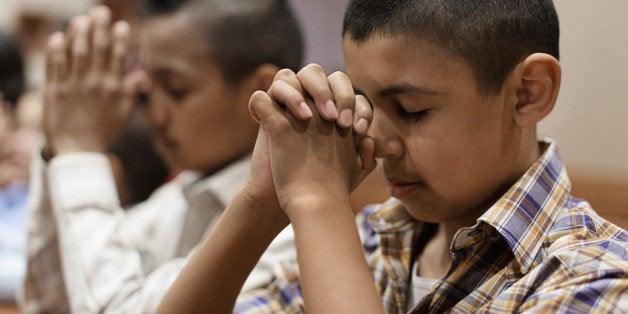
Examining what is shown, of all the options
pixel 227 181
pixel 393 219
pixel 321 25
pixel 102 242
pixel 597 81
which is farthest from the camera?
pixel 321 25

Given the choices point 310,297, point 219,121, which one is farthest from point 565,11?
point 310,297

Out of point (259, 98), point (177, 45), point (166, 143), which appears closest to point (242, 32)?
point (177, 45)

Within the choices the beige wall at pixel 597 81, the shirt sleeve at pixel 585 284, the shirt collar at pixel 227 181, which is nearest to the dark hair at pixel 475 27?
the shirt sleeve at pixel 585 284

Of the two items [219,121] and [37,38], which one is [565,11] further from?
[37,38]

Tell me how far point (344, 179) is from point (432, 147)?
10 centimetres

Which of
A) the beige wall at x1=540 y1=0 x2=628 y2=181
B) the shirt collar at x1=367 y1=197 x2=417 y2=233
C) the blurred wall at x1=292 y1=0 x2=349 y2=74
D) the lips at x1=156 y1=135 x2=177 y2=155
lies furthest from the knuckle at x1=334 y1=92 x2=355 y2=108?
the blurred wall at x1=292 y1=0 x2=349 y2=74

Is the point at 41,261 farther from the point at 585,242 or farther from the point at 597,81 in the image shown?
the point at 597,81

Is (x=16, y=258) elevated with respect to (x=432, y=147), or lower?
lower

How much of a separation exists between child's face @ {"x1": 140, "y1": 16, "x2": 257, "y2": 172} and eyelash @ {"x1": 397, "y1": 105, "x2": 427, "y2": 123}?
2.01 ft

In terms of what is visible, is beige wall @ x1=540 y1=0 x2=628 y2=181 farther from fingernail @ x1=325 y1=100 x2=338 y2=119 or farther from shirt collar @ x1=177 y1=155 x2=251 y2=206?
fingernail @ x1=325 y1=100 x2=338 y2=119

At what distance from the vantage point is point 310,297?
78cm

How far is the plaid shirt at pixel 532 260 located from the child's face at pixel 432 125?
0.13ft

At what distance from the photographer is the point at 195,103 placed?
4.82 feet

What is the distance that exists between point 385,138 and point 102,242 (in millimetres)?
638
